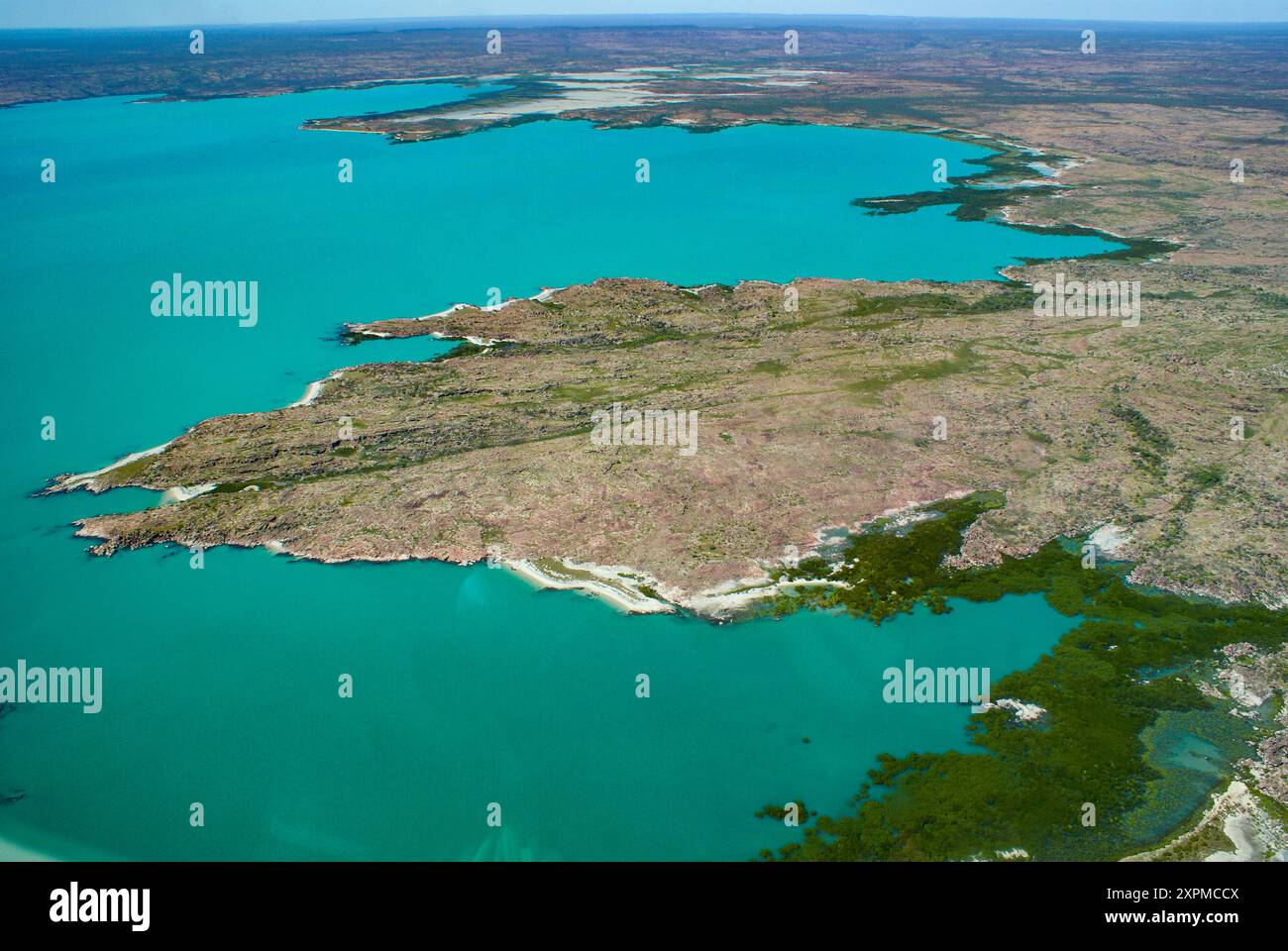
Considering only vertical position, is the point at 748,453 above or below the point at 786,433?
below

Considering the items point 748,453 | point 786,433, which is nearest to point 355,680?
point 748,453

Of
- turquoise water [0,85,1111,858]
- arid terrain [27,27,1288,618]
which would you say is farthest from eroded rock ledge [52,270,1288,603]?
turquoise water [0,85,1111,858]

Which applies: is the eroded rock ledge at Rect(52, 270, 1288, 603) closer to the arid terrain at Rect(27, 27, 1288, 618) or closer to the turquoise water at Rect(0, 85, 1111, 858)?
the arid terrain at Rect(27, 27, 1288, 618)

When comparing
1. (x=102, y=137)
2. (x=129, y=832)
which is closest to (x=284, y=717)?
(x=129, y=832)

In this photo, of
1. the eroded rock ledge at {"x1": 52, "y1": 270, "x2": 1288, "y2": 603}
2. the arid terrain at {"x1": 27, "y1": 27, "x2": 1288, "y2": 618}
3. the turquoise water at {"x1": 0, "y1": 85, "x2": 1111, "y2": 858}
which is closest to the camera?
the turquoise water at {"x1": 0, "y1": 85, "x2": 1111, "y2": 858}

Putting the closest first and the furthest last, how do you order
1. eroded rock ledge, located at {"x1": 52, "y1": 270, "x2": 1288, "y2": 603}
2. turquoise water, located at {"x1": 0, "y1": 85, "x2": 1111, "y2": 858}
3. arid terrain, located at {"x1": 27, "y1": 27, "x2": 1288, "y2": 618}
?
turquoise water, located at {"x1": 0, "y1": 85, "x2": 1111, "y2": 858}, eroded rock ledge, located at {"x1": 52, "y1": 270, "x2": 1288, "y2": 603}, arid terrain, located at {"x1": 27, "y1": 27, "x2": 1288, "y2": 618}

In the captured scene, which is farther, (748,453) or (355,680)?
(748,453)

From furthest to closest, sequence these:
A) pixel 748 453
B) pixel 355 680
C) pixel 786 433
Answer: pixel 786 433
pixel 748 453
pixel 355 680

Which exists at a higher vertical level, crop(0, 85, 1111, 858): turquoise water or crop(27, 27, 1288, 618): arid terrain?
crop(27, 27, 1288, 618): arid terrain

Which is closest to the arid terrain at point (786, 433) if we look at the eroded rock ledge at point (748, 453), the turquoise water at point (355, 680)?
the eroded rock ledge at point (748, 453)

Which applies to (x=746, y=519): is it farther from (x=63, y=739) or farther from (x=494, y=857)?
(x=63, y=739)

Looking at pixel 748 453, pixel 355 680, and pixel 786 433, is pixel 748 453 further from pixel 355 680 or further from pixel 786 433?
pixel 355 680
